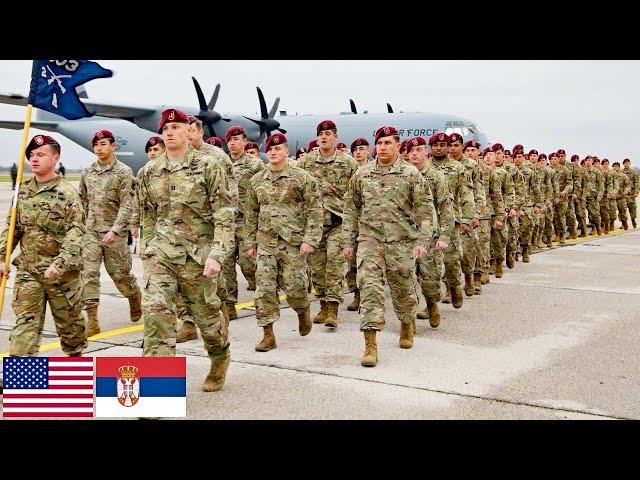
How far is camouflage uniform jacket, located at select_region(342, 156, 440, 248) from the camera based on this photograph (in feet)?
19.7

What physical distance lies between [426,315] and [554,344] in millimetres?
1673

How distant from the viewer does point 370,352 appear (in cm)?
572

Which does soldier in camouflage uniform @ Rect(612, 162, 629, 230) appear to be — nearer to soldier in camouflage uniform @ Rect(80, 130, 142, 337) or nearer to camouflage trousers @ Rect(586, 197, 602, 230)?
camouflage trousers @ Rect(586, 197, 602, 230)

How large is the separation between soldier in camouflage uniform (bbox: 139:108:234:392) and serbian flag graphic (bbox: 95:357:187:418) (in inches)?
17.0

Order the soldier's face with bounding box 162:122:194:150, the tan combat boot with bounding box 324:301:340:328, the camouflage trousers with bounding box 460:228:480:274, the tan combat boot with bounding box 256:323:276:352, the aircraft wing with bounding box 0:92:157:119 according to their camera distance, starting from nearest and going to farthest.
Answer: the soldier's face with bounding box 162:122:194:150, the tan combat boot with bounding box 256:323:276:352, the tan combat boot with bounding box 324:301:340:328, the camouflage trousers with bounding box 460:228:480:274, the aircraft wing with bounding box 0:92:157:119

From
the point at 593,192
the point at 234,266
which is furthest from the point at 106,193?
the point at 593,192

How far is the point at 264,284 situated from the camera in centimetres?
624

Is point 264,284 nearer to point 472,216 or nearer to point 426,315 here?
point 426,315

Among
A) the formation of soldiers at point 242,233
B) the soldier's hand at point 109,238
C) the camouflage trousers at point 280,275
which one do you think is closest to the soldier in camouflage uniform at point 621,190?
the formation of soldiers at point 242,233

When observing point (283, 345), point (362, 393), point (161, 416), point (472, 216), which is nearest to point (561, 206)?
point (472, 216)

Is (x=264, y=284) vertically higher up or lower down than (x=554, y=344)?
higher up

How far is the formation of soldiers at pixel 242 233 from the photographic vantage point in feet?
15.2

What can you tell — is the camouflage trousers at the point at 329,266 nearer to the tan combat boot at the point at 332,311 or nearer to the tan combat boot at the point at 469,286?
the tan combat boot at the point at 332,311

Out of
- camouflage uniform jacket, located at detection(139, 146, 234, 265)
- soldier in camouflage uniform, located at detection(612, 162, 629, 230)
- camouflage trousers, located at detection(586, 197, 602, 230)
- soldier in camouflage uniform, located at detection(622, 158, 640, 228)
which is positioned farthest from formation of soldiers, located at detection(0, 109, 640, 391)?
soldier in camouflage uniform, located at detection(622, 158, 640, 228)
